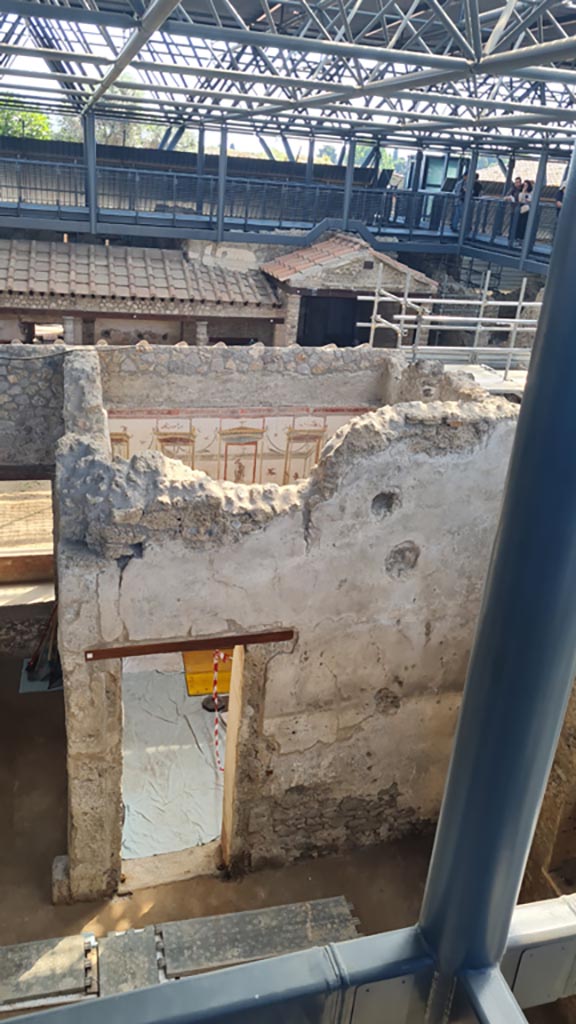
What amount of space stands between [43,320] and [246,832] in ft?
37.6

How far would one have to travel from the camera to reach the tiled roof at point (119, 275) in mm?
14531

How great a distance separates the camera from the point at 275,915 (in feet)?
17.8

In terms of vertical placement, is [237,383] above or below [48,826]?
above

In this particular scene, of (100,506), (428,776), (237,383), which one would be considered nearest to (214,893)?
(428,776)

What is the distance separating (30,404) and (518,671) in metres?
6.96

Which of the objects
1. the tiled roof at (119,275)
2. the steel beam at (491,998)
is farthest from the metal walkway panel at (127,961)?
the tiled roof at (119,275)

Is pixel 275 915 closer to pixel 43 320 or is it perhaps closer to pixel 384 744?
pixel 384 744

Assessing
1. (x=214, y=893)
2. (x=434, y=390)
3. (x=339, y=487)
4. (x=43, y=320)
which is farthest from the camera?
(x=43, y=320)

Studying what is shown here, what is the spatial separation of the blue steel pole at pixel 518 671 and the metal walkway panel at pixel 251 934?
4.31m

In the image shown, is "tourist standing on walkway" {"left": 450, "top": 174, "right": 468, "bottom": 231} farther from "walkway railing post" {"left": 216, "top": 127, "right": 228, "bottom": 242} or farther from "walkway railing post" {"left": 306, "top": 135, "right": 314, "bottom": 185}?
"walkway railing post" {"left": 216, "top": 127, "right": 228, "bottom": 242}

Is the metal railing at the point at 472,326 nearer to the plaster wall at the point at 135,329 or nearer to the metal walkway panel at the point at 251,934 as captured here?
the plaster wall at the point at 135,329

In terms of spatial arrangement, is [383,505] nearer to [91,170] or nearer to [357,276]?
[357,276]

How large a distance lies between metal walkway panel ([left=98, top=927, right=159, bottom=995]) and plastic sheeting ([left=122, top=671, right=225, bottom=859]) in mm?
1191

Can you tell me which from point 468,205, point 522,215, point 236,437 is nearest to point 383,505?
point 236,437
